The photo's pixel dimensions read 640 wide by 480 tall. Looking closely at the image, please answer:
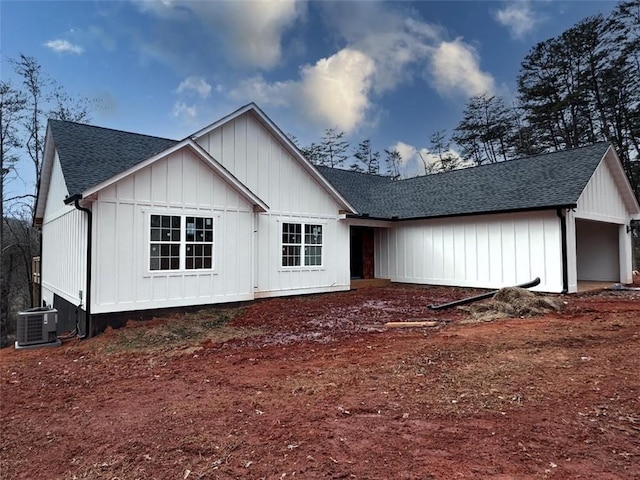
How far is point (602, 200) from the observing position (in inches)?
557

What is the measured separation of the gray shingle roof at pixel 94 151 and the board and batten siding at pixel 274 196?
6.55ft

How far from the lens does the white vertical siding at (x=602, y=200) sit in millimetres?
13018

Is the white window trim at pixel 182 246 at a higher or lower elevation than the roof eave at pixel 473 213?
lower

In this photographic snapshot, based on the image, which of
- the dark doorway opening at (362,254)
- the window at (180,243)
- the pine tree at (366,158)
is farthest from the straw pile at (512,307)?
the pine tree at (366,158)

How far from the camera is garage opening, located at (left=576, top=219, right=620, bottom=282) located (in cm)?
1628

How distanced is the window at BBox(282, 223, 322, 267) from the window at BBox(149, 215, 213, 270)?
2929mm

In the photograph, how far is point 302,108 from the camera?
20.1m

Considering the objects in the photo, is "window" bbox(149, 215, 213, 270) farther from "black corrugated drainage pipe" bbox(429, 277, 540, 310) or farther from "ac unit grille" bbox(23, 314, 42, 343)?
"black corrugated drainage pipe" bbox(429, 277, 540, 310)

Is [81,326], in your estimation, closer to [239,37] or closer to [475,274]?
[239,37]

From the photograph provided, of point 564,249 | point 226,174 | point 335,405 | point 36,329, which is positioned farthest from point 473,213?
point 36,329

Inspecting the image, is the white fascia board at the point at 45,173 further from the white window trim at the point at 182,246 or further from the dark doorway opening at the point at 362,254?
the dark doorway opening at the point at 362,254

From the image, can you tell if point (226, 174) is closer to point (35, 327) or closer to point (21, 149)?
point (35, 327)

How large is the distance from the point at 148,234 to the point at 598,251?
1778cm

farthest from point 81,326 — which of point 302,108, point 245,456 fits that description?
point 302,108
